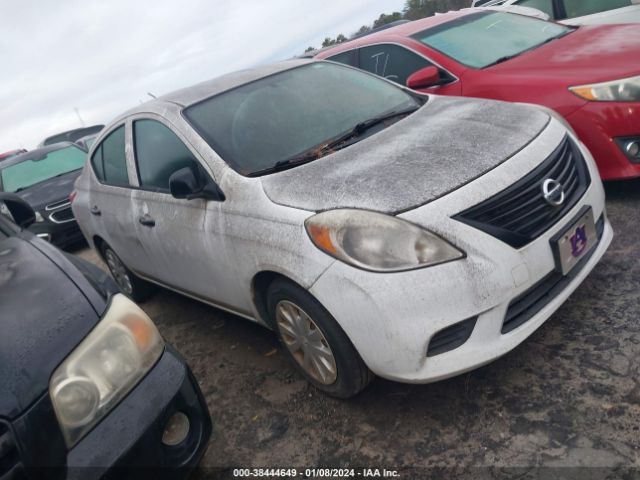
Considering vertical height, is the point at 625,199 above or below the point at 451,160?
below

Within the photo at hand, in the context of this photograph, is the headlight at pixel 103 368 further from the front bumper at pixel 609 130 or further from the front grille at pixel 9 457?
the front bumper at pixel 609 130

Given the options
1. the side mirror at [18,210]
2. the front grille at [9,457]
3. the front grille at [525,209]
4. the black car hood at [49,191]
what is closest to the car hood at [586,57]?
the front grille at [525,209]

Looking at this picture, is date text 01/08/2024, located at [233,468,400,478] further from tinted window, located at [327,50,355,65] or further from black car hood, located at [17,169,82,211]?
black car hood, located at [17,169,82,211]

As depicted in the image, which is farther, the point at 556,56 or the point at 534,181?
the point at 556,56

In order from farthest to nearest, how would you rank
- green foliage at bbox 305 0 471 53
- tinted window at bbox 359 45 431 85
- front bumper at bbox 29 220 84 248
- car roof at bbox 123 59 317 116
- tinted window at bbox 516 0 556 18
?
1. green foliage at bbox 305 0 471 53
2. front bumper at bbox 29 220 84 248
3. tinted window at bbox 516 0 556 18
4. tinted window at bbox 359 45 431 85
5. car roof at bbox 123 59 317 116

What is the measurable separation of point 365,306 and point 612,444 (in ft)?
3.25

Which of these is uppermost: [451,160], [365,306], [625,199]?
[451,160]

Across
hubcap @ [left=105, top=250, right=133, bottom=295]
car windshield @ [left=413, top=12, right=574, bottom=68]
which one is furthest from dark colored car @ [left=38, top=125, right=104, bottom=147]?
car windshield @ [left=413, top=12, right=574, bottom=68]

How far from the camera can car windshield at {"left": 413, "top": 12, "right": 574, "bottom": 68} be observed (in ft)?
13.5

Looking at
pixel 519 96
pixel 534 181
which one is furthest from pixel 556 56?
pixel 534 181

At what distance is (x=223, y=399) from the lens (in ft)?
9.10

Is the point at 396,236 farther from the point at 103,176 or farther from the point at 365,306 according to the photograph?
the point at 103,176

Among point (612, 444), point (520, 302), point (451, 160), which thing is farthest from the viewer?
point (451, 160)

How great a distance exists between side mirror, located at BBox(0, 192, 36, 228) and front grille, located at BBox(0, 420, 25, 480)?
→ 5.95 feet
